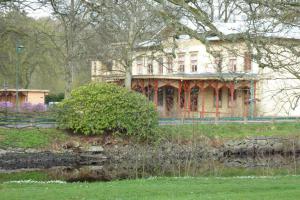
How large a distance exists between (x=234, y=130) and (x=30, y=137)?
1243cm

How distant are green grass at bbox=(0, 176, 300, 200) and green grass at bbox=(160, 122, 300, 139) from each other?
14921 millimetres

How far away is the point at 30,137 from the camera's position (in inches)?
1164

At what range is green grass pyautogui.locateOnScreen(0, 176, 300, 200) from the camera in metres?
12.2

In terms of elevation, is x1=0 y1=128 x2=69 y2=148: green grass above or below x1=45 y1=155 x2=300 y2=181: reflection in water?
above

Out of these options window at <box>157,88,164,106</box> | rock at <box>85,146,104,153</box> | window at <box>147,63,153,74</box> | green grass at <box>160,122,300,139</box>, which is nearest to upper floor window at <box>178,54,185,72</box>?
window at <box>147,63,153,74</box>

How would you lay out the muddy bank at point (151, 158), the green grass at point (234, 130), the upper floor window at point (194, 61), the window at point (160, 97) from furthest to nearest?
the window at point (160, 97) → the upper floor window at point (194, 61) → the green grass at point (234, 130) → the muddy bank at point (151, 158)

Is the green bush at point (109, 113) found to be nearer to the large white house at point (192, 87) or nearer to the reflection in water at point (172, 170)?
the reflection in water at point (172, 170)

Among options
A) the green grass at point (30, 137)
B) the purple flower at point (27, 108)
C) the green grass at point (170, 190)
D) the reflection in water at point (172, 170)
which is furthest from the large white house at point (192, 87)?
the green grass at point (170, 190)

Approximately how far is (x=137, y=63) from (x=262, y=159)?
1039 inches

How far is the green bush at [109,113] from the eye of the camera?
98.8 feet

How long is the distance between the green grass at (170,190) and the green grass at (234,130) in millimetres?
14921

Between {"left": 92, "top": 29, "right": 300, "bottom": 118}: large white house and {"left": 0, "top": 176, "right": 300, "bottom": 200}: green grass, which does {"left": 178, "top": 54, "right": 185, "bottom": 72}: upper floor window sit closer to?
{"left": 92, "top": 29, "right": 300, "bottom": 118}: large white house

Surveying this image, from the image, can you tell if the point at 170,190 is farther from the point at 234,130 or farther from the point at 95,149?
the point at 234,130

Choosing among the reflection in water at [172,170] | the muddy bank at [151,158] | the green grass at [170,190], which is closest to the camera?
the green grass at [170,190]
